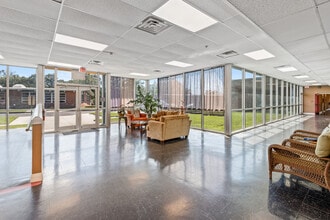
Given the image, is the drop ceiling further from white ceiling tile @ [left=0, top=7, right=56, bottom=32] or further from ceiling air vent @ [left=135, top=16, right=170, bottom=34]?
ceiling air vent @ [left=135, top=16, right=170, bottom=34]

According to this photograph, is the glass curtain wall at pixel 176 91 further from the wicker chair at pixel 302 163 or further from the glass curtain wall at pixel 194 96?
the wicker chair at pixel 302 163

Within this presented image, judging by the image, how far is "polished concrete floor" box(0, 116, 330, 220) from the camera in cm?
205

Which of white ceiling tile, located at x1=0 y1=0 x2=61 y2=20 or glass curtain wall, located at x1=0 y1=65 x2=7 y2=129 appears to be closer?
white ceiling tile, located at x1=0 y1=0 x2=61 y2=20

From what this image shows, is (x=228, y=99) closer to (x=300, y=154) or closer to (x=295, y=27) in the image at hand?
(x=295, y=27)

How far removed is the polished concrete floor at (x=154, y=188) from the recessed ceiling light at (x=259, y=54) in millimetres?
2715

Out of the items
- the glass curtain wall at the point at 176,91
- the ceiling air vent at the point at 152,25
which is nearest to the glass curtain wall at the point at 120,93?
the glass curtain wall at the point at 176,91

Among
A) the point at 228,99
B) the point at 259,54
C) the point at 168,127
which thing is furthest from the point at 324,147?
the point at 228,99

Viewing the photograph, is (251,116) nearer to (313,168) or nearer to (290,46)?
(290,46)

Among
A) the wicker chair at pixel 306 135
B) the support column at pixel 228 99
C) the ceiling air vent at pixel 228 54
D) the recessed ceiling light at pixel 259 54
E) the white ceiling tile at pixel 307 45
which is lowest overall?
the wicker chair at pixel 306 135

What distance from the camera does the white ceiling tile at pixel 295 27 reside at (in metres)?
2.70

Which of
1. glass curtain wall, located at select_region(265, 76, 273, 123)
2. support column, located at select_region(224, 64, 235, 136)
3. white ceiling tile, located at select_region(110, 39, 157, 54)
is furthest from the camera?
glass curtain wall, located at select_region(265, 76, 273, 123)

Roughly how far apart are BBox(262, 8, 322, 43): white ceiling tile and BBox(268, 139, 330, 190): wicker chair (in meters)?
2.06

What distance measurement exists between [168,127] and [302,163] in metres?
3.49

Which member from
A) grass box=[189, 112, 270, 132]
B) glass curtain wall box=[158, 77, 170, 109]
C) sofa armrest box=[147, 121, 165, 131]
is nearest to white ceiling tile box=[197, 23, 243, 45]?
sofa armrest box=[147, 121, 165, 131]
